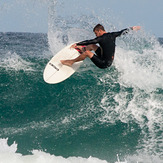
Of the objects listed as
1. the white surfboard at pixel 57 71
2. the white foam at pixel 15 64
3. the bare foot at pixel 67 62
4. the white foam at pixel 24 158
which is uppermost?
the white foam at pixel 15 64

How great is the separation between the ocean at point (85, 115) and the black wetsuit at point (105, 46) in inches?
→ 41.8

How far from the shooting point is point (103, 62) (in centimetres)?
651

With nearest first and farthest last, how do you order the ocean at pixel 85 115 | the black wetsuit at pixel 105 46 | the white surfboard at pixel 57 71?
the ocean at pixel 85 115
the black wetsuit at pixel 105 46
the white surfboard at pixel 57 71

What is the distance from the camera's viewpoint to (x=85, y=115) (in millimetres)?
6367

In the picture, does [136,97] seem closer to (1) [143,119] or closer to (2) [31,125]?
(1) [143,119]

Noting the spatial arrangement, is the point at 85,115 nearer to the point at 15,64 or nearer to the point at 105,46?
the point at 105,46

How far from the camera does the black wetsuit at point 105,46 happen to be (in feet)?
19.8

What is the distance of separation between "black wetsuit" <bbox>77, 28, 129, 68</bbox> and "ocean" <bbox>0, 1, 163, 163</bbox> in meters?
1.06

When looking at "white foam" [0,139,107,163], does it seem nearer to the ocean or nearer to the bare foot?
the ocean

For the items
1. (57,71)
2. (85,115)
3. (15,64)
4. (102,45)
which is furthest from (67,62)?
(15,64)

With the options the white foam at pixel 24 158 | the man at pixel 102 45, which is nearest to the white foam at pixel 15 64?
the man at pixel 102 45

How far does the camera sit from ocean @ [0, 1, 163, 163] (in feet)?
17.7

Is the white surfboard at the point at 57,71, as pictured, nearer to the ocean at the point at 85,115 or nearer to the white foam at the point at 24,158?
the ocean at the point at 85,115

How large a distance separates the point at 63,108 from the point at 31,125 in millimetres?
1026
